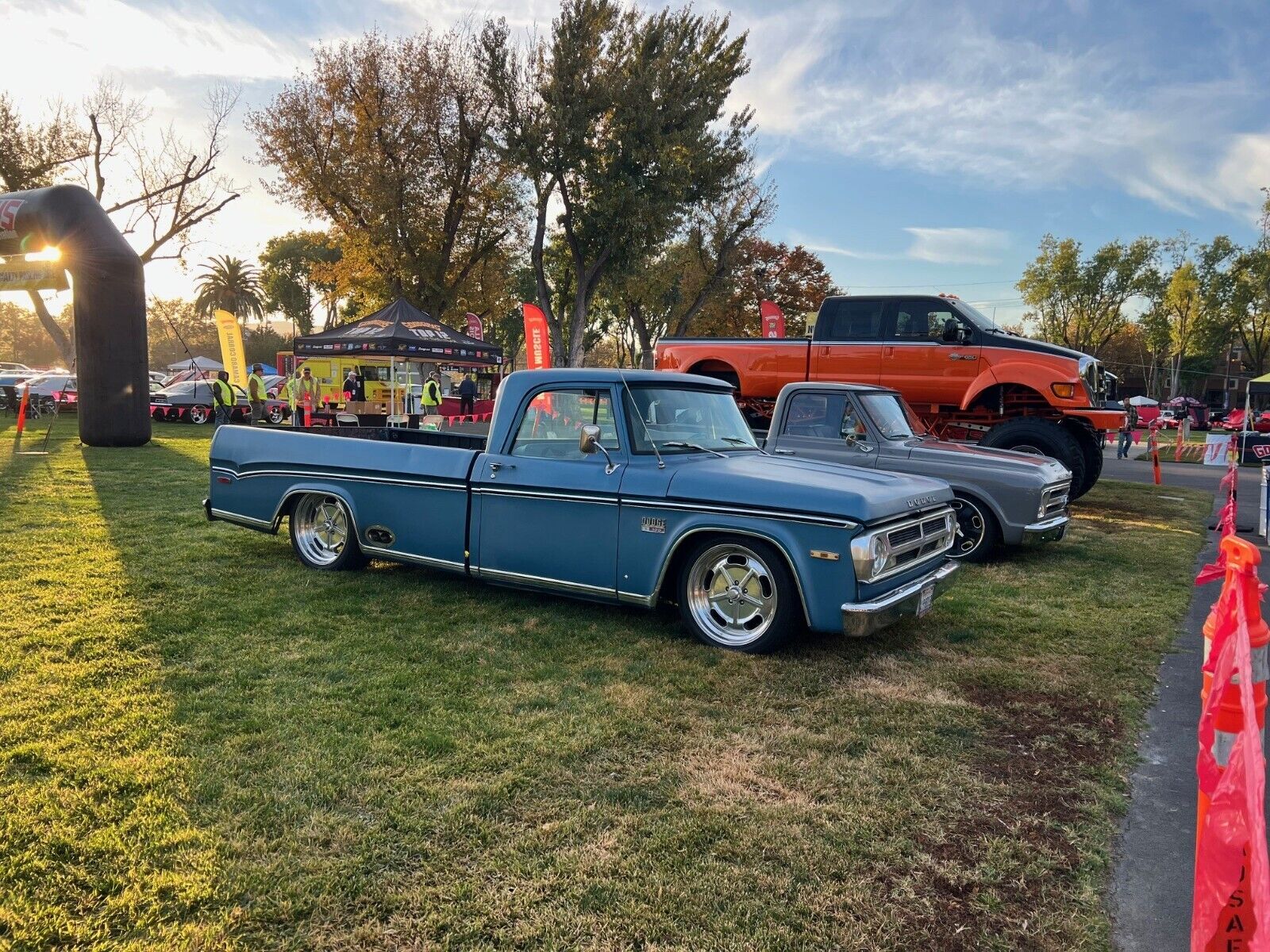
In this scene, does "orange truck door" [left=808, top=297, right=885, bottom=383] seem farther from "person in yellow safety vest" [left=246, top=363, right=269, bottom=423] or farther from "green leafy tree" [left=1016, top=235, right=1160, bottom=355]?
"green leafy tree" [left=1016, top=235, right=1160, bottom=355]

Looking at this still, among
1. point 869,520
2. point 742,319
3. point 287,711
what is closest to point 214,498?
point 287,711

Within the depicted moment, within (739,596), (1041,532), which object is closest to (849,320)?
(1041,532)

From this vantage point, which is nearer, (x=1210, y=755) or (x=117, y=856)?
(x=1210, y=755)

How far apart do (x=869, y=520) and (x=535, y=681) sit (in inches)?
80.1

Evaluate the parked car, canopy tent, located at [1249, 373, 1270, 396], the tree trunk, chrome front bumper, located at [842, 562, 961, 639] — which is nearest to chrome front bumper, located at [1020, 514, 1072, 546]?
chrome front bumper, located at [842, 562, 961, 639]

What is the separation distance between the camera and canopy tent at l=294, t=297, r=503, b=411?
20422mm

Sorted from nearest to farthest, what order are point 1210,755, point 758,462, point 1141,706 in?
1. point 1210,755
2. point 1141,706
3. point 758,462

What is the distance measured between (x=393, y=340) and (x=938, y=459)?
16.2 metres

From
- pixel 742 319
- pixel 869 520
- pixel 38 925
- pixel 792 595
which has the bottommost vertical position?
pixel 38 925

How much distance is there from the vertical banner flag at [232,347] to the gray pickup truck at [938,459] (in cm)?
2171

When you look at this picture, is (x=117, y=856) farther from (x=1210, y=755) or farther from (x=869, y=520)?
(x=869, y=520)

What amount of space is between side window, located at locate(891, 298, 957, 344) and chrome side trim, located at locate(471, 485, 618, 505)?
7.45 meters

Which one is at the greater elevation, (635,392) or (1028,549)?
Result: (635,392)

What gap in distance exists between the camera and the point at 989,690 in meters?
4.27
